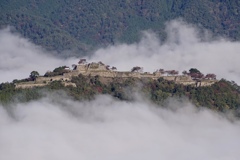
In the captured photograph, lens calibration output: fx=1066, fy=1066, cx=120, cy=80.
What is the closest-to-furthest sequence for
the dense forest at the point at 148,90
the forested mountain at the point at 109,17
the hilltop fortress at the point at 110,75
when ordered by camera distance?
the dense forest at the point at 148,90, the hilltop fortress at the point at 110,75, the forested mountain at the point at 109,17

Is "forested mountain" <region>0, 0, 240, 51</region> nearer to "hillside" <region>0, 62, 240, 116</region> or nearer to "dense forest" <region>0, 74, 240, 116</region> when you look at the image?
"hillside" <region>0, 62, 240, 116</region>

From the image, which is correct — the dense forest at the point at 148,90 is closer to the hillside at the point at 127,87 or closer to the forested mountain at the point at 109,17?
the hillside at the point at 127,87

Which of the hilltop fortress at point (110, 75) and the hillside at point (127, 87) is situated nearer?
the hillside at point (127, 87)

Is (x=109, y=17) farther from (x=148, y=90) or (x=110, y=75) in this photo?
(x=148, y=90)

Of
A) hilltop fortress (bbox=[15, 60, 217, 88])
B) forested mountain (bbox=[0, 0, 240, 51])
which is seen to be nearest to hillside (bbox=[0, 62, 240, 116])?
hilltop fortress (bbox=[15, 60, 217, 88])

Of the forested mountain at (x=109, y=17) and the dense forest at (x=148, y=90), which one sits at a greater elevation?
the forested mountain at (x=109, y=17)

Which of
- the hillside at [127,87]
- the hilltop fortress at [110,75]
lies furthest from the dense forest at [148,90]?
the hilltop fortress at [110,75]

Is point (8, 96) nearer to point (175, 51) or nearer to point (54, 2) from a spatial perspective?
point (175, 51)
